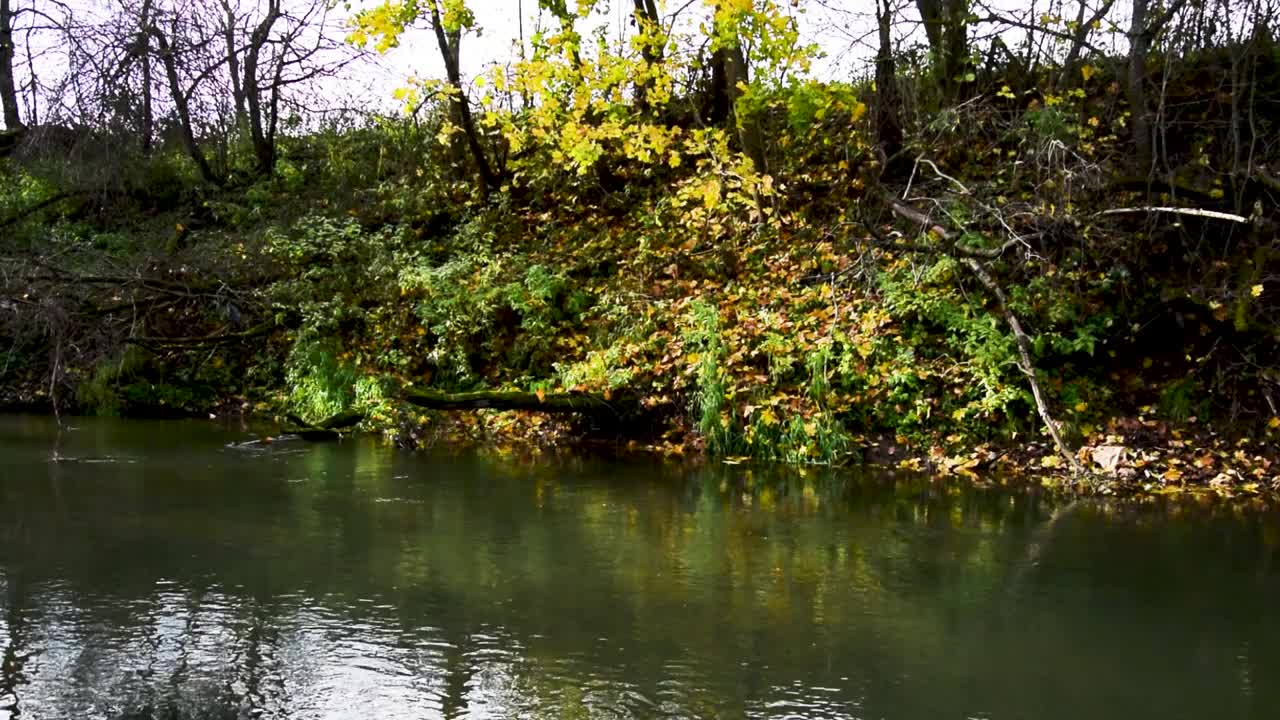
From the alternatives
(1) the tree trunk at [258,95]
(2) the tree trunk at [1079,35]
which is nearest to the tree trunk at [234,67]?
A: (1) the tree trunk at [258,95]

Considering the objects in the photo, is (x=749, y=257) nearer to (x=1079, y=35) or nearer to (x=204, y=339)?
(x=1079, y=35)

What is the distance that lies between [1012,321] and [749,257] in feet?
13.5

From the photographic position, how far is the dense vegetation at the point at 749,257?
11.2 m

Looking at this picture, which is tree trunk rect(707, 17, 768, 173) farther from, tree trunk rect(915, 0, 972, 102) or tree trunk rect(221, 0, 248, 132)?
tree trunk rect(221, 0, 248, 132)

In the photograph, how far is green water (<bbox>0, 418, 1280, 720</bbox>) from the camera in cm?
506

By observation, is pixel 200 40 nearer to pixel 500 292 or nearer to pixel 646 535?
pixel 500 292

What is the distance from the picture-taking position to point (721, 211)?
51.5ft

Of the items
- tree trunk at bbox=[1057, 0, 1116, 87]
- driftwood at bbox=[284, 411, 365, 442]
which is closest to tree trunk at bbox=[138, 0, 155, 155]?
driftwood at bbox=[284, 411, 365, 442]

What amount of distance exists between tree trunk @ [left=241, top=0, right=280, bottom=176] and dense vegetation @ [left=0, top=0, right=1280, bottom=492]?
84 cm

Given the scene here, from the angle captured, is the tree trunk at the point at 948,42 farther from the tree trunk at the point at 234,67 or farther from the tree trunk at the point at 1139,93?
the tree trunk at the point at 234,67

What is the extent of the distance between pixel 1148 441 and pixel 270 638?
796 cm

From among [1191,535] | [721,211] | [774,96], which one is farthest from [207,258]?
[1191,535]

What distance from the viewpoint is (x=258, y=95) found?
20453 mm

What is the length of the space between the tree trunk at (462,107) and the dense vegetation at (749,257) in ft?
0.20
